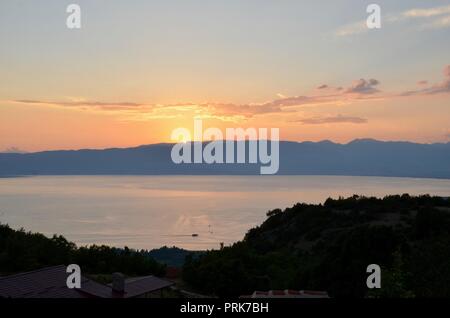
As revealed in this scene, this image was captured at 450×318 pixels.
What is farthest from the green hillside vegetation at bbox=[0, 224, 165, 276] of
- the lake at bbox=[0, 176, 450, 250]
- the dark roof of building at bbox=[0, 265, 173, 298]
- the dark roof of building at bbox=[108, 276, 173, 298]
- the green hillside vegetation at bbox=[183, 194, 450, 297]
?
the lake at bbox=[0, 176, 450, 250]

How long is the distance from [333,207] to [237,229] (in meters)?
45.6

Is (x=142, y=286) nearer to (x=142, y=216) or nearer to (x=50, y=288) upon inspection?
(x=50, y=288)

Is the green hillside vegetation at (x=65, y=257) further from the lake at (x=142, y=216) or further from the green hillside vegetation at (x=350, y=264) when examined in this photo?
the lake at (x=142, y=216)

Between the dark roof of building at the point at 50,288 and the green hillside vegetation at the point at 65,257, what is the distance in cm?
1133

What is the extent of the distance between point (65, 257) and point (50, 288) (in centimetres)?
1531

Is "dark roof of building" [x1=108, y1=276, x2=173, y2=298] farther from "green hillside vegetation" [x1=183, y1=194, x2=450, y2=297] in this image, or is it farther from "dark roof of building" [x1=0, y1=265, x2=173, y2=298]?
"green hillside vegetation" [x1=183, y1=194, x2=450, y2=297]

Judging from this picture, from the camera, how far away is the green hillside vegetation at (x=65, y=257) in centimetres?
2612

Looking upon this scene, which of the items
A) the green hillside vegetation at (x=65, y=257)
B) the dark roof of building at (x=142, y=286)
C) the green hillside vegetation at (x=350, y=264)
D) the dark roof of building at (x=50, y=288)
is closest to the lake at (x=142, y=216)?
the green hillside vegetation at (x=350, y=264)

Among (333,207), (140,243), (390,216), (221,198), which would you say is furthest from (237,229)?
(221,198)

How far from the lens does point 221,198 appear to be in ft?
517

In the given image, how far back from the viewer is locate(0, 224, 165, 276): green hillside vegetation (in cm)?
2612
